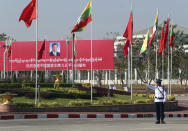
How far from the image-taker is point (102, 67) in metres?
62.2

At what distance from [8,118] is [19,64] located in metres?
45.7

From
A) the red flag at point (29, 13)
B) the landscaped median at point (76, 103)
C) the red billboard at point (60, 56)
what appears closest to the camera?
the landscaped median at point (76, 103)

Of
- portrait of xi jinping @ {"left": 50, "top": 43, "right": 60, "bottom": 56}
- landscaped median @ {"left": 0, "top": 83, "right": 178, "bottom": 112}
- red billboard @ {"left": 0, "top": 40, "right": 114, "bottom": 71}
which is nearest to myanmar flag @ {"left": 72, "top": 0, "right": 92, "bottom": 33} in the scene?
landscaped median @ {"left": 0, "top": 83, "right": 178, "bottom": 112}

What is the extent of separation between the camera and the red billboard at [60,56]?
204 feet

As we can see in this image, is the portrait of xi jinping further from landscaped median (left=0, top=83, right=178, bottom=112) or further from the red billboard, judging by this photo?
landscaped median (left=0, top=83, right=178, bottom=112)

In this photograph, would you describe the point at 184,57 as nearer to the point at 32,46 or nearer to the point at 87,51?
the point at 87,51

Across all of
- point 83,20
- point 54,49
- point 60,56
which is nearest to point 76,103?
A: point 83,20

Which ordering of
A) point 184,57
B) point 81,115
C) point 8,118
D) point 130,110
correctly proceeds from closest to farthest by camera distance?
point 8,118 < point 81,115 < point 130,110 < point 184,57

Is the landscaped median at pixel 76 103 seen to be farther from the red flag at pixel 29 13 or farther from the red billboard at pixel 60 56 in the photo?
the red billboard at pixel 60 56

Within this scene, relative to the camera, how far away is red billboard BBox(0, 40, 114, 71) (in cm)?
6216

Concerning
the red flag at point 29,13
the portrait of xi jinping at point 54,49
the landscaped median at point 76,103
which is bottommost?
the landscaped median at point 76,103

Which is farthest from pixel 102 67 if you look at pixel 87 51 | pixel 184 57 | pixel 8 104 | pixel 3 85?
pixel 8 104

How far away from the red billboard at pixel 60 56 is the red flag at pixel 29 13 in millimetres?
34822

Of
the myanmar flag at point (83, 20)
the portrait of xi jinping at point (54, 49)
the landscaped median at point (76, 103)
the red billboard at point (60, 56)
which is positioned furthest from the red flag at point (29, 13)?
the portrait of xi jinping at point (54, 49)
